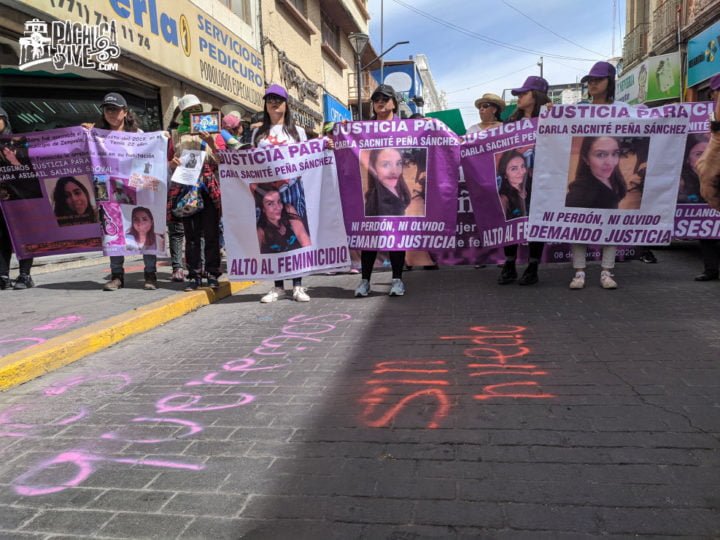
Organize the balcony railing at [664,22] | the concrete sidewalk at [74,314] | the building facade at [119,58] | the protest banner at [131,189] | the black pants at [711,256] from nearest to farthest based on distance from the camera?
1. the concrete sidewalk at [74,314]
2. the protest banner at [131,189]
3. the black pants at [711,256]
4. the building facade at [119,58]
5. the balcony railing at [664,22]

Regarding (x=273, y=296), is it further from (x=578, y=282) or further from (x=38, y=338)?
(x=578, y=282)

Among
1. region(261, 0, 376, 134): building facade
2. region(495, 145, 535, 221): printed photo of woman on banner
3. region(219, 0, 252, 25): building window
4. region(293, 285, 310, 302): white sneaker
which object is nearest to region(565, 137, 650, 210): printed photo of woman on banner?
region(495, 145, 535, 221): printed photo of woman on banner

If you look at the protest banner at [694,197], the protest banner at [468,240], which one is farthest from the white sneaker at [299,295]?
the protest banner at [694,197]

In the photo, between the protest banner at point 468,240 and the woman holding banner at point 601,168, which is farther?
the protest banner at point 468,240

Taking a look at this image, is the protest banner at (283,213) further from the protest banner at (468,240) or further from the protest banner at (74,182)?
the protest banner at (468,240)

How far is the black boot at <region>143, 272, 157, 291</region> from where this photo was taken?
251 inches

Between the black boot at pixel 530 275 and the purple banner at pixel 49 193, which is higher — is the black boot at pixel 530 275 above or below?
below

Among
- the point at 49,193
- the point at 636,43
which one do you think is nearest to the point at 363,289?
the point at 49,193

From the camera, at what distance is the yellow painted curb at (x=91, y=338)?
3688mm

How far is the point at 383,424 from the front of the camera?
276cm

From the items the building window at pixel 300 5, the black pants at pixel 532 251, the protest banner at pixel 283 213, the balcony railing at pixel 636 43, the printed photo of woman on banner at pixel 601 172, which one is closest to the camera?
the protest banner at pixel 283 213

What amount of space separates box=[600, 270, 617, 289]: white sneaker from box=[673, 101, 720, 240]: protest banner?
1012mm

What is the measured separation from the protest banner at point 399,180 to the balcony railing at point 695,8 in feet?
39.4

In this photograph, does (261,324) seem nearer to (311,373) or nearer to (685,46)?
(311,373)
